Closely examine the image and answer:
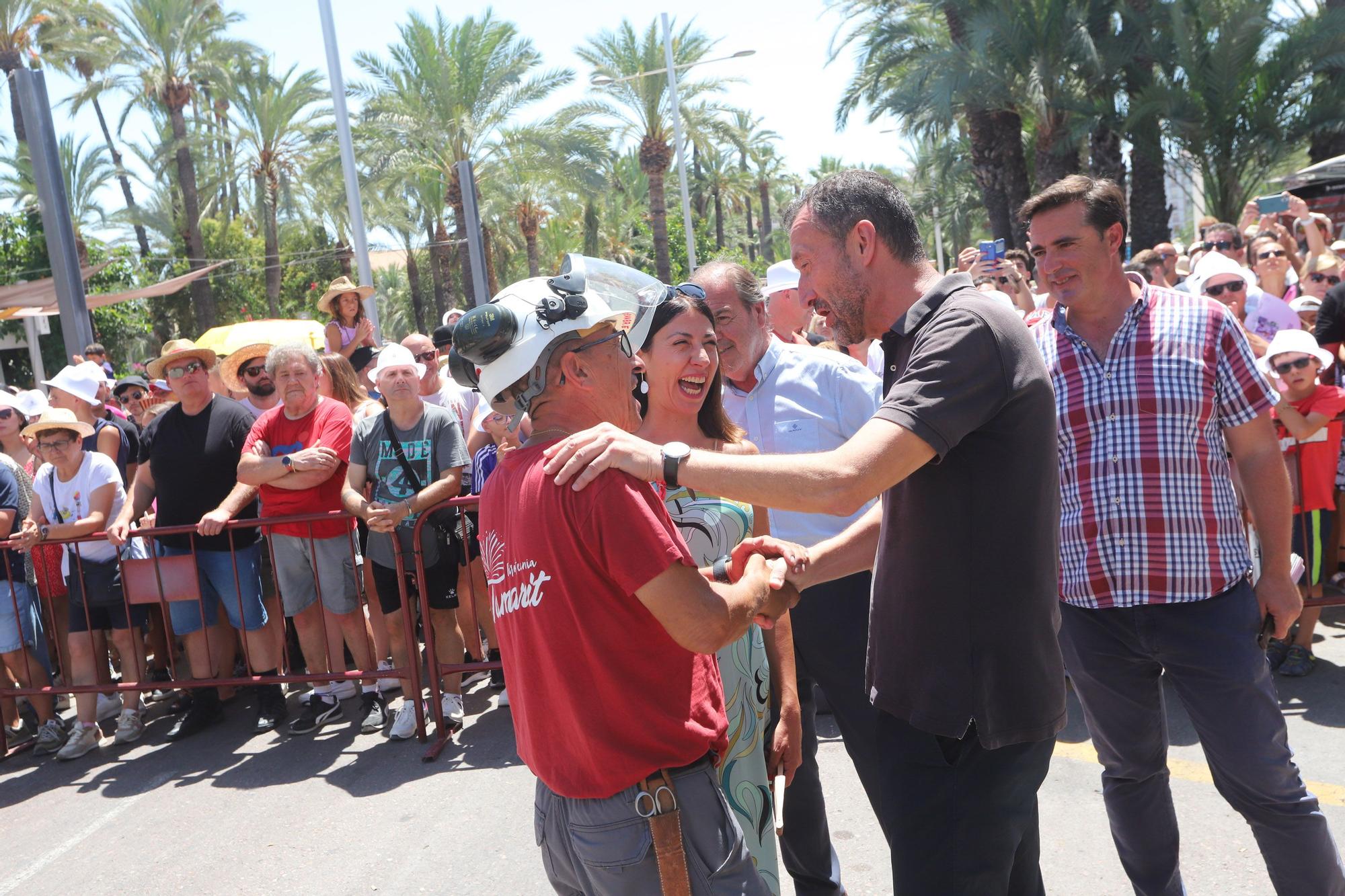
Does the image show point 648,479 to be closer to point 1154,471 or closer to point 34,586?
point 1154,471

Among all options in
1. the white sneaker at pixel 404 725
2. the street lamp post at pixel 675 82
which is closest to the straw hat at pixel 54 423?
the white sneaker at pixel 404 725

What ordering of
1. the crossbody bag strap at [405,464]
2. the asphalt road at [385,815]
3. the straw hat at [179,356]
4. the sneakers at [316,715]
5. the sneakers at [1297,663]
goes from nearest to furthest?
the asphalt road at [385,815]
the sneakers at [1297,663]
the crossbody bag strap at [405,464]
the sneakers at [316,715]
the straw hat at [179,356]

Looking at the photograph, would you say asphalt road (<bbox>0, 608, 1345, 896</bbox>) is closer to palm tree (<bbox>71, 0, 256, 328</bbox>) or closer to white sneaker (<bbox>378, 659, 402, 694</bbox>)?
white sneaker (<bbox>378, 659, 402, 694</bbox>)

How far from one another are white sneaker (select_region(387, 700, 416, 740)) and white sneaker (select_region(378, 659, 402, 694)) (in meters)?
0.27

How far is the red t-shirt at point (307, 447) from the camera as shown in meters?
6.39

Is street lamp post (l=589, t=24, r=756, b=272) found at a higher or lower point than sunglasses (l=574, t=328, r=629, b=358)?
higher

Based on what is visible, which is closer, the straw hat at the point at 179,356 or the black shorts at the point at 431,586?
the black shorts at the point at 431,586

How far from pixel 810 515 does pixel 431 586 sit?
117 inches

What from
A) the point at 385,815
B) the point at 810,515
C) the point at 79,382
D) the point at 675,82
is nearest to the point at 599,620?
the point at 810,515

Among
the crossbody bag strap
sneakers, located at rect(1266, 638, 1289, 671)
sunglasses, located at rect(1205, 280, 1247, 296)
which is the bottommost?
sneakers, located at rect(1266, 638, 1289, 671)

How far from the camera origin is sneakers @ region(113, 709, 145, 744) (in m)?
6.50

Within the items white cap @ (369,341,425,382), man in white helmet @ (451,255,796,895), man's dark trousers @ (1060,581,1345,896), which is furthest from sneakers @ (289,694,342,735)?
man's dark trousers @ (1060,581,1345,896)

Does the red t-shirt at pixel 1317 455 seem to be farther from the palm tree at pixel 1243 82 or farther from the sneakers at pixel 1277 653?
the palm tree at pixel 1243 82

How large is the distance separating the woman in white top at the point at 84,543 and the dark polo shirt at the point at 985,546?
224 inches
